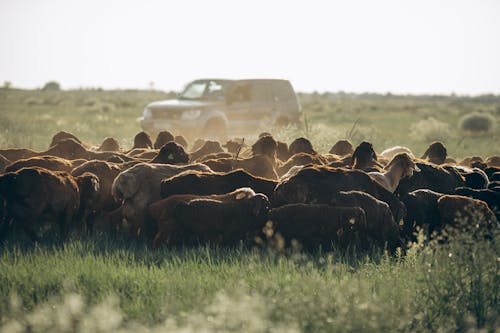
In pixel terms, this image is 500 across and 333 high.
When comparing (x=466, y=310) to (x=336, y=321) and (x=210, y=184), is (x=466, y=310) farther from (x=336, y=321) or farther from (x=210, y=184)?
(x=210, y=184)

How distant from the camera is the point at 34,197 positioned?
7414 mm

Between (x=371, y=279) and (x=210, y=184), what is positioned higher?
(x=210, y=184)

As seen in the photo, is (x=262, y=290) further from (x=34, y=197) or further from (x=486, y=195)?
(x=486, y=195)

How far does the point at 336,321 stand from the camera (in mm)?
4805

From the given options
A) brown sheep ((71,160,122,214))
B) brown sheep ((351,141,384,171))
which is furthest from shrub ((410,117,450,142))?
brown sheep ((71,160,122,214))

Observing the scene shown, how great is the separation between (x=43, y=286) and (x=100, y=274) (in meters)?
0.50

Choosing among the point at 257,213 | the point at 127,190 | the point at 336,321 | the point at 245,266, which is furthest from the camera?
the point at 127,190

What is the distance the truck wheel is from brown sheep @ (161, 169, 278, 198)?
13.1m

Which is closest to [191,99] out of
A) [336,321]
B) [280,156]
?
[280,156]

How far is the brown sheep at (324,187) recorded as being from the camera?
775 centimetres

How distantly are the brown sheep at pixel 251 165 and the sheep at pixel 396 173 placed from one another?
1.58 m

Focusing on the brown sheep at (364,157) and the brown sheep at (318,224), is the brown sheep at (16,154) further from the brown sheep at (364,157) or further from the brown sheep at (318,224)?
the brown sheep at (318,224)

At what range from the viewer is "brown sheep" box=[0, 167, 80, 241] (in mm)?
7414

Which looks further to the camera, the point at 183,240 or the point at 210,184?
the point at 210,184
